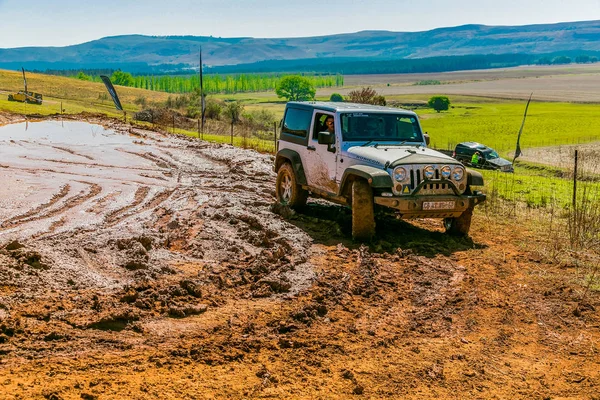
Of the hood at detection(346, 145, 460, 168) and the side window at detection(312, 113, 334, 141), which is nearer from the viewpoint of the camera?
the hood at detection(346, 145, 460, 168)

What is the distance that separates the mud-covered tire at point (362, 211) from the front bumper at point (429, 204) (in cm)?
21

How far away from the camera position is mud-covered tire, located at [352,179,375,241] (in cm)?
1109

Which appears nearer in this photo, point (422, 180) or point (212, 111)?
point (422, 180)

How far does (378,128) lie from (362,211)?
205cm

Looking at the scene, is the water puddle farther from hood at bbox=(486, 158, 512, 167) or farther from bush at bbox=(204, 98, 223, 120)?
bush at bbox=(204, 98, 223, 120)

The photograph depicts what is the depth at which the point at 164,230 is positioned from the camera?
11617 millimetres

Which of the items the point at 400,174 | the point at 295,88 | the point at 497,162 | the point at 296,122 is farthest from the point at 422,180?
the point at 295,88

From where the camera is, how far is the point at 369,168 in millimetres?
11180

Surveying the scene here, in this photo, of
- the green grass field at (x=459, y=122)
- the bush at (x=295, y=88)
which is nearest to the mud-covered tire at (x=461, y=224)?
the green grass field at (x=459, y=122)

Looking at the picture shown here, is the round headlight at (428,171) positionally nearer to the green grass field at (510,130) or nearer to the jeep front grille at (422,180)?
the jeep front grille at (422,180)

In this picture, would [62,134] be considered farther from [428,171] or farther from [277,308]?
[277,308]

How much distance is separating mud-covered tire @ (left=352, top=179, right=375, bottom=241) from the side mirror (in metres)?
1.19

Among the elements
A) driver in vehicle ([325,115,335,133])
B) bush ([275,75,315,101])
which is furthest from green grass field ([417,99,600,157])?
bush ([275,75,315,101])

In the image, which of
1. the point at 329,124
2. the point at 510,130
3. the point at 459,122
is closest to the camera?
the point at 329,124
